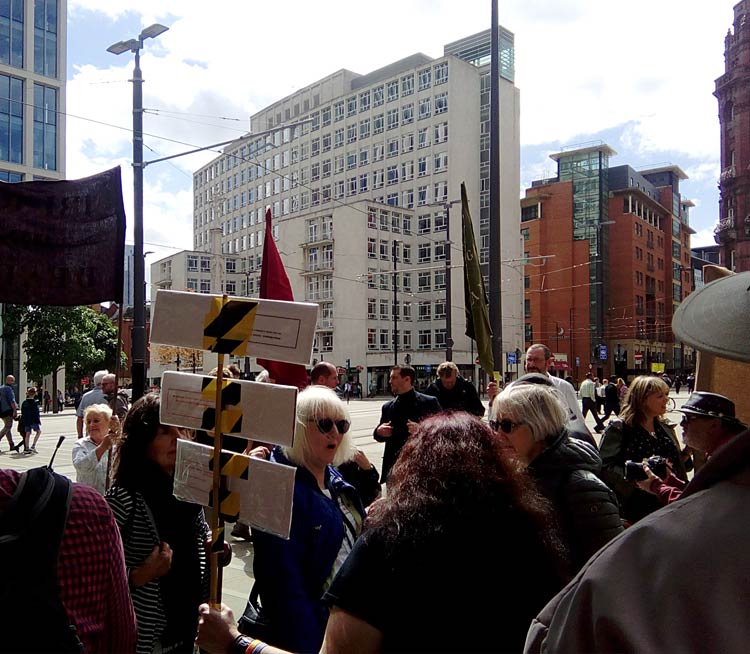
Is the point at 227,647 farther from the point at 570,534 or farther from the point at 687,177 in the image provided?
the point at 687,177

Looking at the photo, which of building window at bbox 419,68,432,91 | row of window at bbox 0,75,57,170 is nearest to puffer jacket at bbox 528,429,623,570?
row of window at bbox 0,75,57,170

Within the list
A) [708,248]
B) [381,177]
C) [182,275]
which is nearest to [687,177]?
[708,248]

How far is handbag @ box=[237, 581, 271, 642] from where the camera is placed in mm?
2730

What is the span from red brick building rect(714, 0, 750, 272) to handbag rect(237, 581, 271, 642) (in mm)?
57520

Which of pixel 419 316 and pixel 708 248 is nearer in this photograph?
pixel 419 316

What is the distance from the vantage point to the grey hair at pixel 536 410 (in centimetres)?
330

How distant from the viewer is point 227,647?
2270mm

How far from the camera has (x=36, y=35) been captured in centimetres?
4259

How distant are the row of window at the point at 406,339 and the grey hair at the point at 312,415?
63.5 m

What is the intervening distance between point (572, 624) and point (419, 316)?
69929mm

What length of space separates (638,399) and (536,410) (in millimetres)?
2334

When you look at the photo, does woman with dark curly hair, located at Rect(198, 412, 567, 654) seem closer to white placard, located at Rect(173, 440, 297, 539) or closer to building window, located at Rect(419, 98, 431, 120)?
white placard, located at Rect(173, 440, 297, 539)

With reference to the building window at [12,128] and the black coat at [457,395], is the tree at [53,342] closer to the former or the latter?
the building window at [12,128]

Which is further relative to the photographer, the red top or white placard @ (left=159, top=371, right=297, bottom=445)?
white placard @ (left=159, top=371, right=297, bottom=445)
